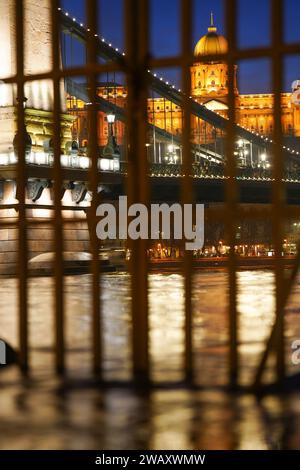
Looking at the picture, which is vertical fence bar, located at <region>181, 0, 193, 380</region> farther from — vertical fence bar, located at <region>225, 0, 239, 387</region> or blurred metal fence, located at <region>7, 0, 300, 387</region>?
vertical fence bar, located at <region>225, 0, 239, 387</region>

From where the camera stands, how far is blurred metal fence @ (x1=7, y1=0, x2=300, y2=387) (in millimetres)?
6828

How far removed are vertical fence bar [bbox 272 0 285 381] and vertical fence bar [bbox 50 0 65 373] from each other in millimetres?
1650

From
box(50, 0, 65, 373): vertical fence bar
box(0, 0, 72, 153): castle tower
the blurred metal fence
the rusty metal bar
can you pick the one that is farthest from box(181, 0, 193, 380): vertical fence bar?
box(0, 0, 72, 153): castle tower

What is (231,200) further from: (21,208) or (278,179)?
(21,208)

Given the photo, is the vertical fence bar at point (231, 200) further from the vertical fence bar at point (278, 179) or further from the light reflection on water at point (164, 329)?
the light reflection on water at point (164, 329)

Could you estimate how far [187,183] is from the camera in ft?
23.5

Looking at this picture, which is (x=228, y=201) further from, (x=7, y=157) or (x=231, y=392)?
(x=7, y=157)

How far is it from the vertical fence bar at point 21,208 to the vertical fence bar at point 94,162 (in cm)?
58

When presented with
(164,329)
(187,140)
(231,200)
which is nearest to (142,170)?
(187,140)

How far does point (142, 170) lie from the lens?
736 cm

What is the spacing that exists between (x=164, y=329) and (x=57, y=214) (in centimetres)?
388

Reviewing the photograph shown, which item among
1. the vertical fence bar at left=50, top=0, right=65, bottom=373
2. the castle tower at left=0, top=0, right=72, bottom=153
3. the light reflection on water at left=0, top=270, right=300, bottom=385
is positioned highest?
the castle tower at left=0, top=0, right=72, bottom=153

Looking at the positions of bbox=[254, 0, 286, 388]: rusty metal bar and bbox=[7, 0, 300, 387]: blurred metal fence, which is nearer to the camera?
bbox=[254, 0, 286, 388]: rusty metal bar
